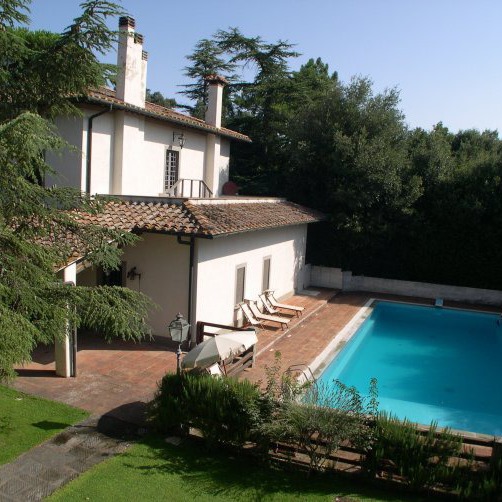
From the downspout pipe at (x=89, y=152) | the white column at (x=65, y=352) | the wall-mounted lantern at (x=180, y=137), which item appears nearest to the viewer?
the white column at (x=65, y=352)

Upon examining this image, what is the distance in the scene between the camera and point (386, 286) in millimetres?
26281

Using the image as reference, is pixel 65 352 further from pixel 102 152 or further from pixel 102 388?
pixel 102 152

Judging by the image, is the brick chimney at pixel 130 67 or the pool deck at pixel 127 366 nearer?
the pool deck at pixel 127 366

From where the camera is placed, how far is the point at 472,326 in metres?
21.7

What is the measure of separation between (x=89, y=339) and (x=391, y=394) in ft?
29.8

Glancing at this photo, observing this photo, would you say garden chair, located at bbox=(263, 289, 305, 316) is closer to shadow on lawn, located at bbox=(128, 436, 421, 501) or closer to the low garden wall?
the low garden wall

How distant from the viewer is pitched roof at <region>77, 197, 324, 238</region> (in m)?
14.0

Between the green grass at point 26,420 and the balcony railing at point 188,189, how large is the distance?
37.0ft

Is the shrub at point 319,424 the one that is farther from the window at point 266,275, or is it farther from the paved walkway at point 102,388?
the window at point 266,275

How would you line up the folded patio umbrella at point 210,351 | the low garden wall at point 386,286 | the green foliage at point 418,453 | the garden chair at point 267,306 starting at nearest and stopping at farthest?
the green foliage at point 418,453
the folded patio umbrella at point 210,351
the garden chair at point 267,306
the low garden wall at point 386,286

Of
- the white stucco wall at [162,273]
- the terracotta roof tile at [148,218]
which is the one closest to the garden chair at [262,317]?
the white stucco wall at [162,273]

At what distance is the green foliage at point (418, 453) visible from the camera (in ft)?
25.7

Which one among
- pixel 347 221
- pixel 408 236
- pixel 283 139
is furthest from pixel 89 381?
→ pixel 283 139

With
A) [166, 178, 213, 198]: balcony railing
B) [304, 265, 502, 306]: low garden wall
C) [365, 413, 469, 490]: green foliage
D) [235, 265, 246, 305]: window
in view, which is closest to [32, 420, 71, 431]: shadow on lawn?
[365, 413, 469, 490]: green foliage
